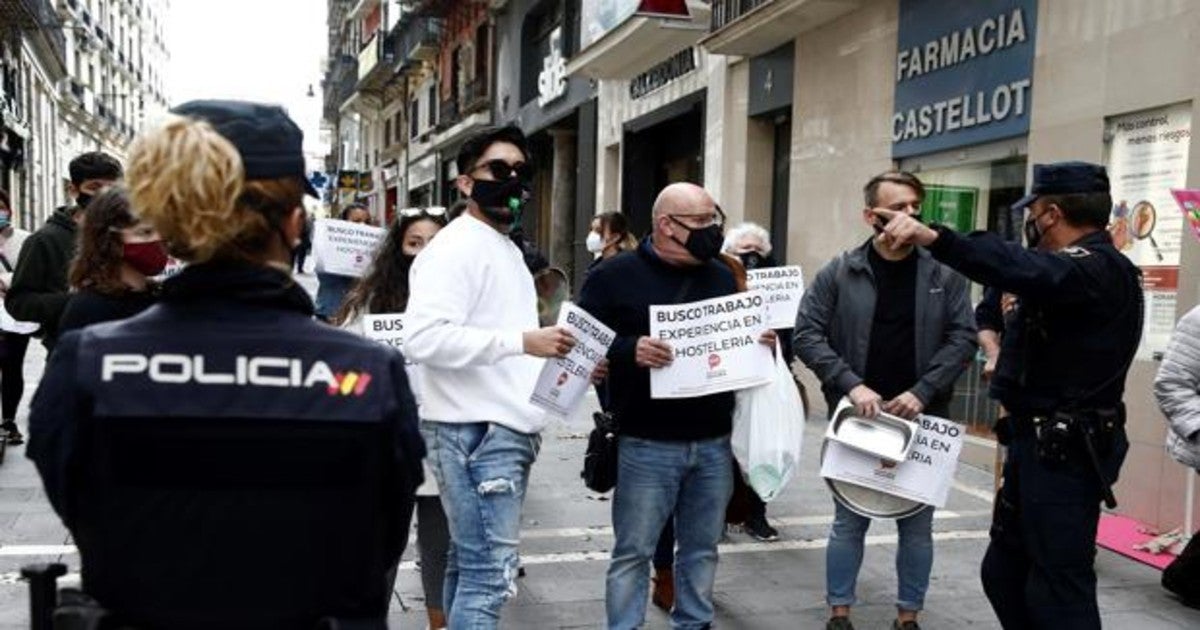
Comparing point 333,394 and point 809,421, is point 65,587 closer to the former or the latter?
point 333,394

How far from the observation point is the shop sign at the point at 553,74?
19250 millimetres

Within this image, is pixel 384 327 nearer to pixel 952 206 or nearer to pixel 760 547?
pixel 760 547

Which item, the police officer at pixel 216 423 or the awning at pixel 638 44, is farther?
the awning at pixel 638 44

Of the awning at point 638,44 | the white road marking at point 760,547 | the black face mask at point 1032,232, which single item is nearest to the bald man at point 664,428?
the black face mask at point 1032,232

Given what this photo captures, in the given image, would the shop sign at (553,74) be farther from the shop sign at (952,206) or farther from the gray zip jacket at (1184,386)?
the gray zip jacket at (1184,386)

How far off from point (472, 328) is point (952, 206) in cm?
635

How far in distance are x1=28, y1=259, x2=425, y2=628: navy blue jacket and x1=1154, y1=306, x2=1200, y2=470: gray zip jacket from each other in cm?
394

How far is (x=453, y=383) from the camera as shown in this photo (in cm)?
321

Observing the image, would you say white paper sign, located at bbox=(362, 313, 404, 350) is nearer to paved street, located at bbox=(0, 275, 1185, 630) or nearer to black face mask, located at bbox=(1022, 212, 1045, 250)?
paved street, located at bbox=(0, 275, 1185, 630)

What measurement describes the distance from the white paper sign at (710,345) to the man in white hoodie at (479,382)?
504 mm

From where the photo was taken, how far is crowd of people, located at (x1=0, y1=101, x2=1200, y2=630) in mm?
1548

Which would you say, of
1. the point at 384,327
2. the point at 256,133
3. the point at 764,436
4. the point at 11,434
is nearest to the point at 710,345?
the point at 764,436

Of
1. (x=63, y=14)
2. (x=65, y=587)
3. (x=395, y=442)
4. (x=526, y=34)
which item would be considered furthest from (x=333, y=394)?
(x=63, y=14)

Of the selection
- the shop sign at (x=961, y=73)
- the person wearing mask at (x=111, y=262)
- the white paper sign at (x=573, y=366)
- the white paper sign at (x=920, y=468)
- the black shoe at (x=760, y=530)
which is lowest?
the black shoe at (x=760, y=530)
